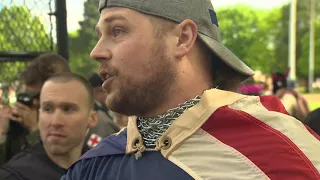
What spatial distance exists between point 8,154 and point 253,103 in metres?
2.05

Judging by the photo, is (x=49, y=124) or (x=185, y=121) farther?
(x=49, y=124)

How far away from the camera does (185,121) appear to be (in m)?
1.45

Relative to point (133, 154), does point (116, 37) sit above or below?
above

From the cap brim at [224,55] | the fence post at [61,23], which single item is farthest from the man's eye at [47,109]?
the cap brim at [224,55]

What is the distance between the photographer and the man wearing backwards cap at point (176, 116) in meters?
1.38

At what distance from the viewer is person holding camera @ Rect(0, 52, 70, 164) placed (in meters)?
3.18

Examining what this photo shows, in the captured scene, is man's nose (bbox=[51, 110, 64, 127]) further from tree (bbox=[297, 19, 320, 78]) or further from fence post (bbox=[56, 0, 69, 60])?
tree (bbox=[297, 19, 320, 78])

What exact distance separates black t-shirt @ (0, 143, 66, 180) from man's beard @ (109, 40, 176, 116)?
0.97 m

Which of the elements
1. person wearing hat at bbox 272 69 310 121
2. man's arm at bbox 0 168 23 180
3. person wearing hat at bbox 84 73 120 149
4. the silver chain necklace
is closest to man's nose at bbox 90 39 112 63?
the silver chain necklace

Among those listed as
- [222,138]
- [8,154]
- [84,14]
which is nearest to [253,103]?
[222,138]

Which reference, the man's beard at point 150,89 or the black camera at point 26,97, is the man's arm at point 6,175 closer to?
the man's beard at point 150,89

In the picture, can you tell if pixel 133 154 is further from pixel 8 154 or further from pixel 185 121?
pixel 8 154

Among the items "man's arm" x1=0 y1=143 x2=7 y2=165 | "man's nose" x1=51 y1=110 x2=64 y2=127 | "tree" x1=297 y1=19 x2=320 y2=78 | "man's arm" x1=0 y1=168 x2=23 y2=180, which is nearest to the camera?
"man's arm" x1=0 y1=168 x2=23 y2=180

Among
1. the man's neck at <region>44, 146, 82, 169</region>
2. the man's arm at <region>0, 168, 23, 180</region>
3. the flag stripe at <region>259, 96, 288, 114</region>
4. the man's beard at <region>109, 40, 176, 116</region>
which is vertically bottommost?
the man's neck at <region>44, 146, 82, 169</region>
